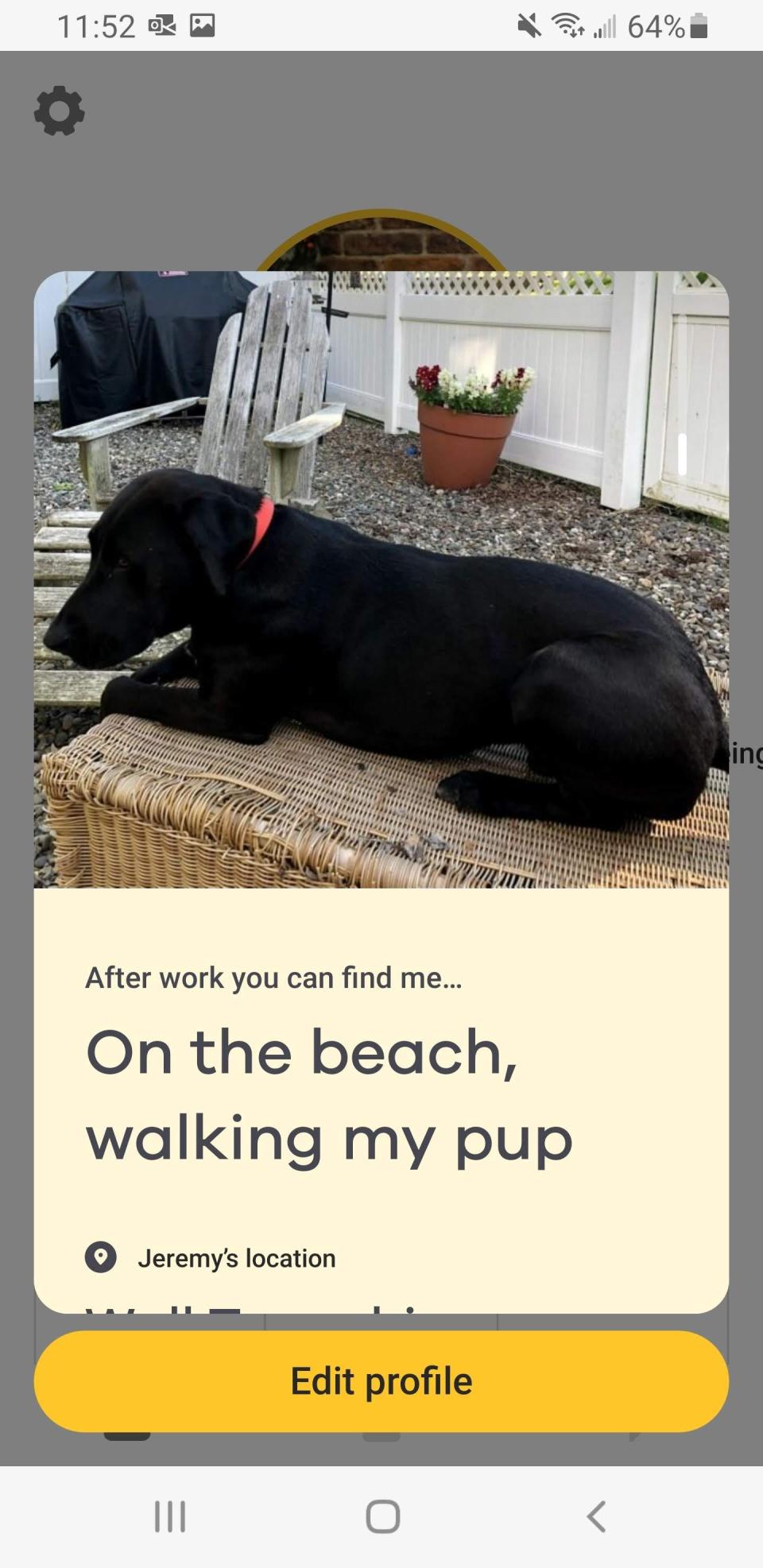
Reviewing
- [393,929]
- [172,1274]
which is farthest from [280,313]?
[172,1274]

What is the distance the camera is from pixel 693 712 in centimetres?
186

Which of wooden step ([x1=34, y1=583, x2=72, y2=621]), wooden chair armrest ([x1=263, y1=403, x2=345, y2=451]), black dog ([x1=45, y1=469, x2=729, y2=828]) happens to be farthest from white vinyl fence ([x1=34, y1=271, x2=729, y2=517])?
wooden step ([x1=34, y1=583, x2=72, y2=621])

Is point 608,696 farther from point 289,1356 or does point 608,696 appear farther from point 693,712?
point 289,1356

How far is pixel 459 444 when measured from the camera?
2.80 m

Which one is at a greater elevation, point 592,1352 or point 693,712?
point 693,712

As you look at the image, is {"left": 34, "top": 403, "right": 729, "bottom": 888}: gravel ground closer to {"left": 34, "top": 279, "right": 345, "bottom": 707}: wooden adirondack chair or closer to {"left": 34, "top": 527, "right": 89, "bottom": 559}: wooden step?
{"left": 34, "top": 527, "right": 89, "bottom": 559}: wooden step

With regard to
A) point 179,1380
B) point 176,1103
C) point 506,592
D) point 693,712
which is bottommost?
point 179,1380

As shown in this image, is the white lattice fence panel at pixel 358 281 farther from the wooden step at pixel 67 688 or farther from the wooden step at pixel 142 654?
the wooden step at pixel 67 688

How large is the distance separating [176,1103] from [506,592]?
1.09 m

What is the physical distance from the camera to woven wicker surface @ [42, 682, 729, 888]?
1.78 metres

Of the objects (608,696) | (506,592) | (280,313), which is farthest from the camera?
(280,313)
